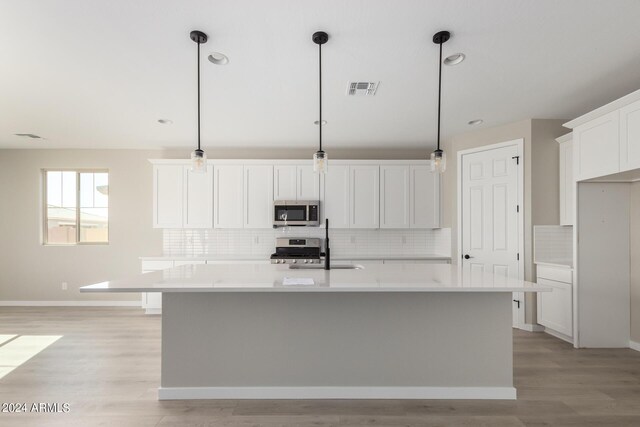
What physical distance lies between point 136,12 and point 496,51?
249 centimetres

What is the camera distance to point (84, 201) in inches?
206

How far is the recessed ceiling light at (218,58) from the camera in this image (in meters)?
2.46

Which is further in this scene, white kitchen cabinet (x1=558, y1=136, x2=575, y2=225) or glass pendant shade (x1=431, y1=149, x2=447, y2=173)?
white kitchen cabinet (x1=558, y1=136, x2=575, y2=225)

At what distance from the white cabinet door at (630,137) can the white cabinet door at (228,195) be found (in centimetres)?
431

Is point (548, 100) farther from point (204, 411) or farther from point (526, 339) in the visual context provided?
point (204, 411)

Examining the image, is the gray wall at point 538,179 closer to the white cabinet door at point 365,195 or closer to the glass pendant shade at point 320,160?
the white cabinet door at point 365,195

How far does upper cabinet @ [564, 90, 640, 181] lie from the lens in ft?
8.70

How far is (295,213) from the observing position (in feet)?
15.6

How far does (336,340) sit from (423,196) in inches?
123

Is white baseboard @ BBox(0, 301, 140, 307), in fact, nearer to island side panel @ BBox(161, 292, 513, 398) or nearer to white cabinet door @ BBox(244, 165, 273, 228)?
white cabinet door @ BBox(244, 165, 273, 228)

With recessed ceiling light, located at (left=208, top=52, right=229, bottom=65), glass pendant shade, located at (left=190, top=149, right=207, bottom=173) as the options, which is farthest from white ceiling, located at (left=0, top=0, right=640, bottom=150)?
glass pendant shade, located at (left=190, top=149, right=207, bottom=173)

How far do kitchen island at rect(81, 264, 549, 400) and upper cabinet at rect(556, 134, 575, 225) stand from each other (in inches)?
81.7

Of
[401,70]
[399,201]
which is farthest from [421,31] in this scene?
[399,201]

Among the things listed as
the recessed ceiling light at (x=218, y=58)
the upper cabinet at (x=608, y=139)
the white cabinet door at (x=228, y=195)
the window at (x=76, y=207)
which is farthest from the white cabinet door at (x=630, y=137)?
the window at (x=76, y=207)
